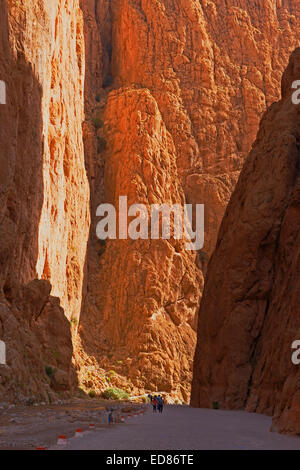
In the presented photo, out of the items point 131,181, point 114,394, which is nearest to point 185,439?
point 114,394

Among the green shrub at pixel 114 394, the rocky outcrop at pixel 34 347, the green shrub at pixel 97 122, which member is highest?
the green shrub at pixel 97 122

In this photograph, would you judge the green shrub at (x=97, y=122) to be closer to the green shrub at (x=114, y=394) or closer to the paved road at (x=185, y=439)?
the green shrub at (x=114, y=394)

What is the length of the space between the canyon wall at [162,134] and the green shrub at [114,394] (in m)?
0.88

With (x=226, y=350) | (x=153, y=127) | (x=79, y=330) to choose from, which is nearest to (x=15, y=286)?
(x=226, y=350)

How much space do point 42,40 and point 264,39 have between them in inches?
1600

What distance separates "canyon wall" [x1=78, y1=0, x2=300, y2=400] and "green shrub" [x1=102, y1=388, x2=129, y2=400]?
876 mm

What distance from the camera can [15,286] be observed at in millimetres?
25453

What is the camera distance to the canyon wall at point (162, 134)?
160 ft

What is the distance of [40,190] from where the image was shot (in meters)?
34.7

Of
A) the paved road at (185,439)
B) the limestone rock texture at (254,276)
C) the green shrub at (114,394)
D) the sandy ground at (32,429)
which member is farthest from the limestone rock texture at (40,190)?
the paved road at (185,439)

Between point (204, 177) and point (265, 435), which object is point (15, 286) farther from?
point (204, 177)

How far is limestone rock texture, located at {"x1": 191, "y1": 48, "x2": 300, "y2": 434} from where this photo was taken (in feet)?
75.8

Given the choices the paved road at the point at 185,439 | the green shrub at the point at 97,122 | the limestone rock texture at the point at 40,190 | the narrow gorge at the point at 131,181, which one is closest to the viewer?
the paved road at the point at 185,439

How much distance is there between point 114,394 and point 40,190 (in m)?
14.6
